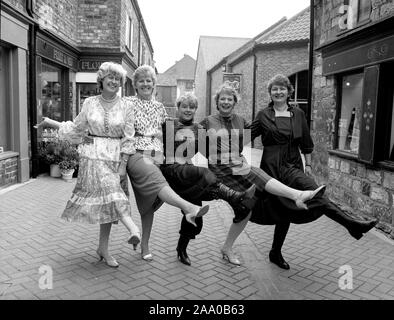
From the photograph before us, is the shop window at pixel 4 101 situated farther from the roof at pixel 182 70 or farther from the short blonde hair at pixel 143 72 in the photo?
the roof at pixel 182 70

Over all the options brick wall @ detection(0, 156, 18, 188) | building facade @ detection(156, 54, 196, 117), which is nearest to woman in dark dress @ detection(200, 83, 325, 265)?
brick wall @ detection(0, 156, 18, 188)

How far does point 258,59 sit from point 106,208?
1634cm

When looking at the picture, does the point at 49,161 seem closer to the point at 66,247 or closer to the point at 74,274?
the point at 66,247

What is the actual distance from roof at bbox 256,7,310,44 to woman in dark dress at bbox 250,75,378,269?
1356cm

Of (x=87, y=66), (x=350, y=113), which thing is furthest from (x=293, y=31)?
(x=350, y=113)

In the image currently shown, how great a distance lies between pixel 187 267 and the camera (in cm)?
420

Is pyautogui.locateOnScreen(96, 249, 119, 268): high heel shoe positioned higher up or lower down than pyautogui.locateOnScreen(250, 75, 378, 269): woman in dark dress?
lower down

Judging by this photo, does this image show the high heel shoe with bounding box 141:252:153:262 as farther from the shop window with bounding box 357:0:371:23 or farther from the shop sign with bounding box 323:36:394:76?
the shop window with bounding box 357:0:371:23

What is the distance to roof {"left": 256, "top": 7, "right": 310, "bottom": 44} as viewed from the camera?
681 inches

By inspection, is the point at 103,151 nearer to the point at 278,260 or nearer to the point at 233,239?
the point at 233,239

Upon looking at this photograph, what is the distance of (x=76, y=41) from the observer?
42.6 ft

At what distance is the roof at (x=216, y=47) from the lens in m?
38.2

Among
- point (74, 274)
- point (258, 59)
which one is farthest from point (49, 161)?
point (258, 59)

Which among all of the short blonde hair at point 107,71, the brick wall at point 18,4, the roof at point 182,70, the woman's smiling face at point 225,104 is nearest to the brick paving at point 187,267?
the woman's smiling face at point 225,104
